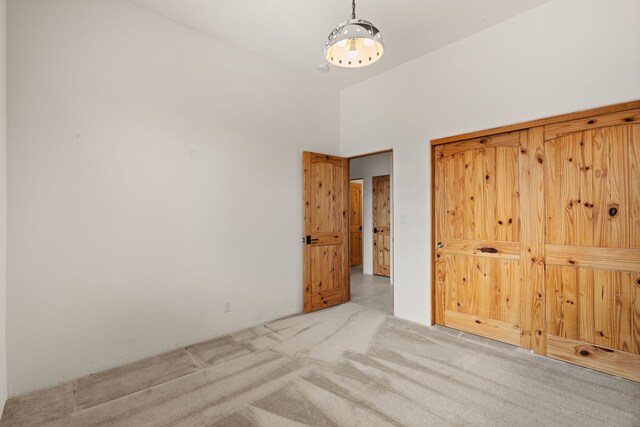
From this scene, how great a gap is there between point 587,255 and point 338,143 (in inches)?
127

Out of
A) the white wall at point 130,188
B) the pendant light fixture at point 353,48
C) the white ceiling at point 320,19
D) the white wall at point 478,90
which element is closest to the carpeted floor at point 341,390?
the white wall at point 130,188

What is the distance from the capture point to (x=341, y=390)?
227cm

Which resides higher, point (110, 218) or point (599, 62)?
point (599, 62)

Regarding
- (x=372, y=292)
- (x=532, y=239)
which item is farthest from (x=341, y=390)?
(x=372, y=292)

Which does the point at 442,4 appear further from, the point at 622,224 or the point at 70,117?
the point at 70,117

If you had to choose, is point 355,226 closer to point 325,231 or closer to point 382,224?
point 382,224

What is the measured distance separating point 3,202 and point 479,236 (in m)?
4.14

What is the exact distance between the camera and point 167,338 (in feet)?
9.75

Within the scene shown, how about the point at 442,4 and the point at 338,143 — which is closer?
the point at 442,4

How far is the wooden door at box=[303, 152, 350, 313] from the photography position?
411cm

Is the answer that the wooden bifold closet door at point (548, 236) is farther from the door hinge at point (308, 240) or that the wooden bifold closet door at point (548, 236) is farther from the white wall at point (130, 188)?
the white wall at point (130, 188)

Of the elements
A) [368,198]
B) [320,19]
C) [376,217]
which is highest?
[320,19]

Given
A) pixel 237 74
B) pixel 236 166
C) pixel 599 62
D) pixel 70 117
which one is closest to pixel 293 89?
pixel 237 74

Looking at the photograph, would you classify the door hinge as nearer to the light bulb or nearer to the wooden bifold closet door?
the wooden bifold closet door
